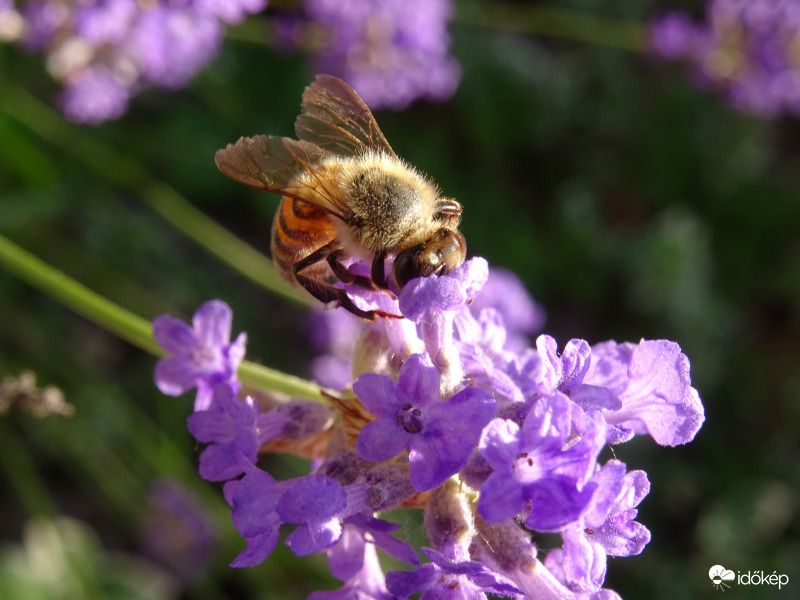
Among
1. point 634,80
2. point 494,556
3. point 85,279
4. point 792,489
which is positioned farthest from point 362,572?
point 634,80

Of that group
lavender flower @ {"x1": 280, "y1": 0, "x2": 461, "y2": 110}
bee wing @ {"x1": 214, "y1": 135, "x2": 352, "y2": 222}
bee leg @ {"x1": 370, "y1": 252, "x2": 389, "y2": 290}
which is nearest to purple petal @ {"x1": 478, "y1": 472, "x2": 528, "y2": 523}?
bee leg @ {"x1": 370, "y1": 252, "x2": 389, "y2": 290}

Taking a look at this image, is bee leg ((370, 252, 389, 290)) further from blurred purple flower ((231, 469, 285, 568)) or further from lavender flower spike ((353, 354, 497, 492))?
blurred purple flower ((231, 469, 285, 568))

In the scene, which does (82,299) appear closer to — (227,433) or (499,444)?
(227,433)

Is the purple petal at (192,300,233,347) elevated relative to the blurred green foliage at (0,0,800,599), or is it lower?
lower

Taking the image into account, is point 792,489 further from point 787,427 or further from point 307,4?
point 307,4

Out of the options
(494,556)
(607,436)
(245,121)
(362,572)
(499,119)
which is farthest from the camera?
(499,119)

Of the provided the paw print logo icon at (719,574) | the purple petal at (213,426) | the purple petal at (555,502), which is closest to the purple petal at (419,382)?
the purple petal at (555,502)

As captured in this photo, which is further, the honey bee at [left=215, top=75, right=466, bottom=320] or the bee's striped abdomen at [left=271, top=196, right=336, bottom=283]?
the bee's striped abdomen at [left=271, top=196, right=336, bottom=283]

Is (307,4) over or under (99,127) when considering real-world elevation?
over
